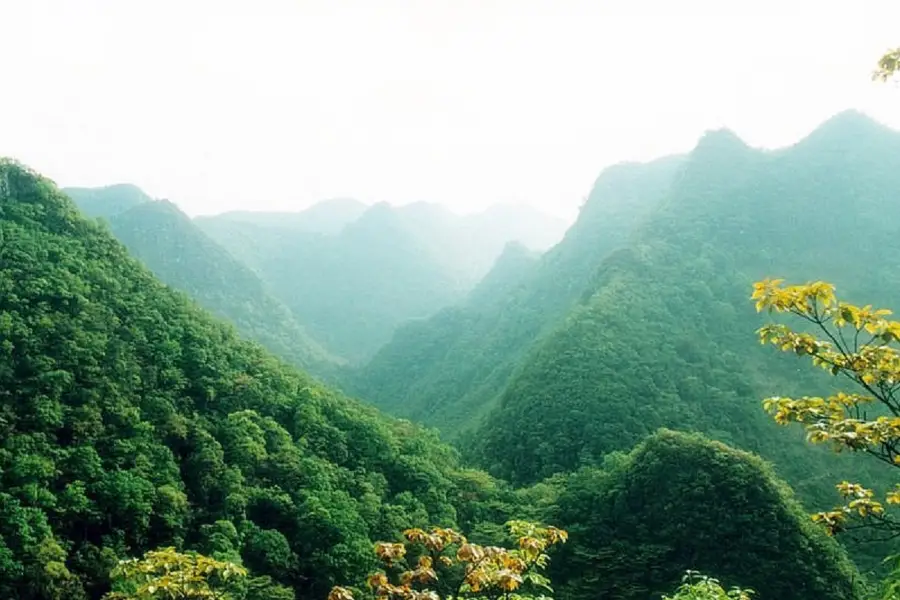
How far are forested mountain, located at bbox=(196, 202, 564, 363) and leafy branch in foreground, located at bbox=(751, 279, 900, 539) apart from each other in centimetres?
11484

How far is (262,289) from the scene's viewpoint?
356 feet

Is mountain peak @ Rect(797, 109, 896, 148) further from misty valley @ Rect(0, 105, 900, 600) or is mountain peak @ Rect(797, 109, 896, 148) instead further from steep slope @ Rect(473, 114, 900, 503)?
misty valley @ Rect(0, 105, 900, 600)

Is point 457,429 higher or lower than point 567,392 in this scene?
lower

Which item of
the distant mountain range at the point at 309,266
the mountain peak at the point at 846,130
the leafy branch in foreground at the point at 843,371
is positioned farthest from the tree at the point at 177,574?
the mountain peak at the point at 846,130

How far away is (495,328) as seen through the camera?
8688cm

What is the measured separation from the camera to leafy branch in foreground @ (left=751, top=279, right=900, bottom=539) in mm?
5148

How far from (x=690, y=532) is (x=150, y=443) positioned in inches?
869

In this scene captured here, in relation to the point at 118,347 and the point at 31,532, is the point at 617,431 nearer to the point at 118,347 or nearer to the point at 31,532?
the point at 118,347

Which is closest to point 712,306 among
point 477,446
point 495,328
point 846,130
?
point 477,446

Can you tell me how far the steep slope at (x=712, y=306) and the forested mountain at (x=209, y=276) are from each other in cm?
4945

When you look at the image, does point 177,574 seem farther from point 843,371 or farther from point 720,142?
point 720,142

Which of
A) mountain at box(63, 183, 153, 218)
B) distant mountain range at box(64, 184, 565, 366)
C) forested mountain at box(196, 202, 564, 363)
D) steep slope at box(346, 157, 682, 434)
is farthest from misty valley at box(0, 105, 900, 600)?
mountain at box(63, 183, 153, 218)

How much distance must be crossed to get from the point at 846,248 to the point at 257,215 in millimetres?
164522

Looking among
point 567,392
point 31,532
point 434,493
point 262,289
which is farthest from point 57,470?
point 262,289
